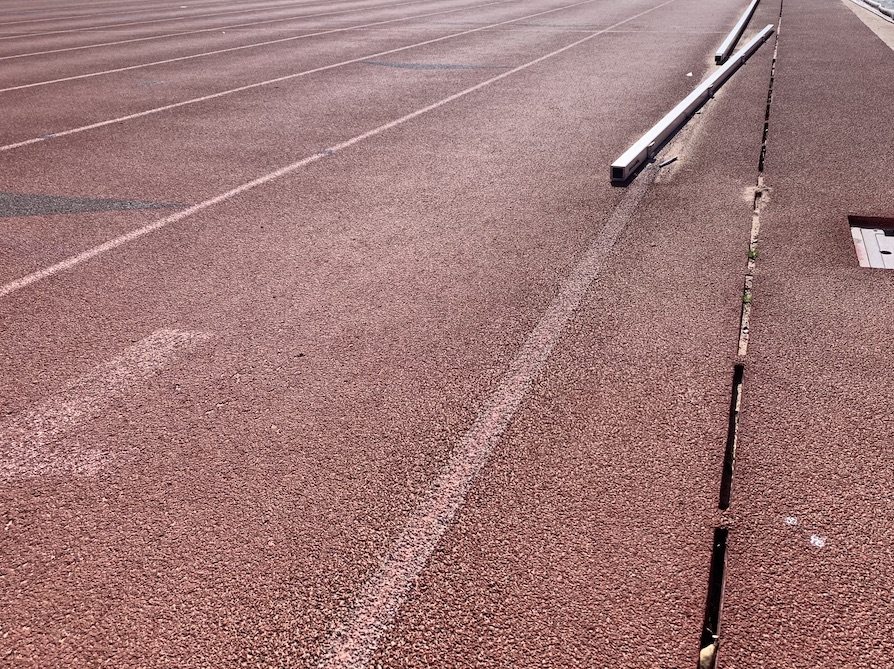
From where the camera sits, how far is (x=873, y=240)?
19.0 feet

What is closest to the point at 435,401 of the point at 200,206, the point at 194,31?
the point at 200,206

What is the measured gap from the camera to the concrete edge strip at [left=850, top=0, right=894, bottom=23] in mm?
22453

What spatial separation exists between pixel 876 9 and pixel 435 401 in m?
26.9

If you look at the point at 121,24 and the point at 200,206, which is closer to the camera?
the point at 200,206

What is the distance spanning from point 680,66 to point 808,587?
43.7 ft

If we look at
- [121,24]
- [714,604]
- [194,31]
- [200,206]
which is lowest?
[714,604]

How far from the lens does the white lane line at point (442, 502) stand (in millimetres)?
2533

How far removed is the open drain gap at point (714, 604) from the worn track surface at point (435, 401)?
1.3 inches

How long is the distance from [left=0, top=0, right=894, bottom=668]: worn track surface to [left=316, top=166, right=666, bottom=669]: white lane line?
0.01m

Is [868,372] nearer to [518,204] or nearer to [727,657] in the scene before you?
[727,657]

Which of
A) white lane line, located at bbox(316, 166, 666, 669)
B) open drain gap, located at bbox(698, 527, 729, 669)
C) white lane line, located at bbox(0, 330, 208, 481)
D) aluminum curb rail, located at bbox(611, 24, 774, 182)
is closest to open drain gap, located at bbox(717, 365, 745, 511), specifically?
open drain gap, located at bbox(698, 527, 729, 669)

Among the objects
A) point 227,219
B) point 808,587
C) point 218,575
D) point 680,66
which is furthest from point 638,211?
point 680,66

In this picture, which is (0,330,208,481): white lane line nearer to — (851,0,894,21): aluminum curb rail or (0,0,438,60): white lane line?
(0,0,438,60): white lane line

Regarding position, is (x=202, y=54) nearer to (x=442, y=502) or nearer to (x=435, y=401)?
(x=435, y=401)
